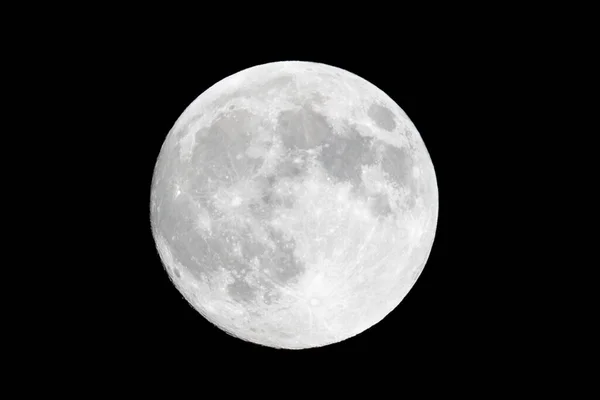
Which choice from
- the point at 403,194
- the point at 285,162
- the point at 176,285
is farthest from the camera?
the point at 176,285

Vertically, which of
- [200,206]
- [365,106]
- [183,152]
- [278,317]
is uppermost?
[365,106]

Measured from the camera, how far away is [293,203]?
446cm

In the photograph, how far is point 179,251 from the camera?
491 cm

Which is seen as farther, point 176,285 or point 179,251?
point 176,285

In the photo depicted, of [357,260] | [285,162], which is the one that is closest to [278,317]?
[357,260]

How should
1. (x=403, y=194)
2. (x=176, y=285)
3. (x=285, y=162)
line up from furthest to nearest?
(x=176, y=285), (x=403, y=194), (x=285, y=162)

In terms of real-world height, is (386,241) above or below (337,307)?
above

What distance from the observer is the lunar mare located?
14.8 feet

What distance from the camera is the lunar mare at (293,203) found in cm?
451

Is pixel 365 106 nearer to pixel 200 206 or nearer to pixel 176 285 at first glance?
pixel 200 206

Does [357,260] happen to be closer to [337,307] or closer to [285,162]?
[337,307]

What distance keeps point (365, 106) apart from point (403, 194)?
0.78 meters

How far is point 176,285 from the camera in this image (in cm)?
533

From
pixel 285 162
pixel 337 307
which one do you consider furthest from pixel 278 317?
pixel 285 162
